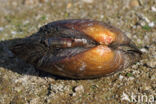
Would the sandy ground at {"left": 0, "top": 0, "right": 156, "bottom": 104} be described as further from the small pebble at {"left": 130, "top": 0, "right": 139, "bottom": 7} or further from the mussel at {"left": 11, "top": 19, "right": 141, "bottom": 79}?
the mussel at {"left": 11, "top": 19, "right": 141, "bottom": 79}

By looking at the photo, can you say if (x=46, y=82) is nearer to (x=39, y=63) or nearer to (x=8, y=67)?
(x=39, y=63)

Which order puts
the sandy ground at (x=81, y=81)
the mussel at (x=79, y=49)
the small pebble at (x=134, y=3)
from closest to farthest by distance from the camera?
the mussel at (x=79, y=49)
the sandy ground at (x=81, y=81)
the small pebble at (x=134, y=3)

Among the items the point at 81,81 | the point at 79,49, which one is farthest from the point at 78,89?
the point at 79,49

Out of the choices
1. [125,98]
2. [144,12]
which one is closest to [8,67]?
[125,98]

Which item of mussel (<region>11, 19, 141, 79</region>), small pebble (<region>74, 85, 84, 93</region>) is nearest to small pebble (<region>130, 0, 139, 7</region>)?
mussel (<region>11, 19, 141, 79</region>)

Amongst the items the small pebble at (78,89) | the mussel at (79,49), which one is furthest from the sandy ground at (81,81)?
the mussel at (79,49)

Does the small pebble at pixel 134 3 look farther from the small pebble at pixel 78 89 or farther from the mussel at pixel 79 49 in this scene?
the small pebble at pixel 78 89
